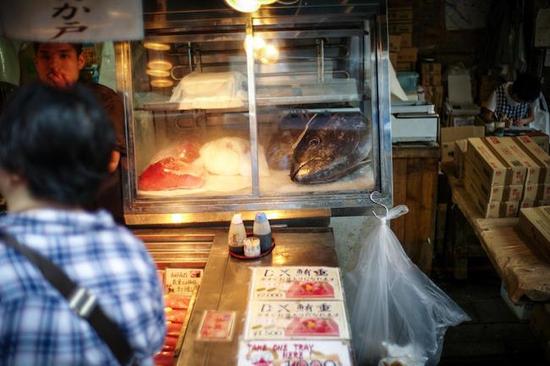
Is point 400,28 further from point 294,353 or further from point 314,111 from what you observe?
point 294,353

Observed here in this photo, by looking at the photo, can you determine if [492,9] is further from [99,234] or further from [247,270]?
[99,234]

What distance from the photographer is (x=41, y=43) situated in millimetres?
3033

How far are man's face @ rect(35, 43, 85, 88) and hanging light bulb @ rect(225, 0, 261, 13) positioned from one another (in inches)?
46.0

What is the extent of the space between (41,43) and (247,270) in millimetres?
2027

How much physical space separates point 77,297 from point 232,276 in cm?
143

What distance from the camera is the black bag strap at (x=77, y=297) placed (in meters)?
1.25

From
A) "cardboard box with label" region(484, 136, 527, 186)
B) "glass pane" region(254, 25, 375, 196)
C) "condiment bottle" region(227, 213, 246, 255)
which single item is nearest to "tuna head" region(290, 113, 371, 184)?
"glass pane" region(254, 25, 375, 196)

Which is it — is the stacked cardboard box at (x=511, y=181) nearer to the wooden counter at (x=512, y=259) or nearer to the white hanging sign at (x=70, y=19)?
the wooden counter at (x=512, y=259)

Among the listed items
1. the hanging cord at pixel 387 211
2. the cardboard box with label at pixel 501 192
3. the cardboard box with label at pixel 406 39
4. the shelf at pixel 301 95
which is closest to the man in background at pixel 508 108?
the cardboard box with label at pixel 406 39

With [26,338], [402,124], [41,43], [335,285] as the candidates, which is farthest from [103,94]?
[402,124]

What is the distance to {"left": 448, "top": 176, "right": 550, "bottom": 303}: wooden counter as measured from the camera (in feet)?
9.10

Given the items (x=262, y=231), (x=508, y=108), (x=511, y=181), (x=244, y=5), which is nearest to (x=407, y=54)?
(x=508, y=108)

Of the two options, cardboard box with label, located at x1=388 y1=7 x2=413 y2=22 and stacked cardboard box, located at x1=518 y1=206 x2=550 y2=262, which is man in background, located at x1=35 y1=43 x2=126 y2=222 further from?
cardboard box with label, located at x1=388 y1=7 x2=413 y2=22

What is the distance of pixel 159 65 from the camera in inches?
137
